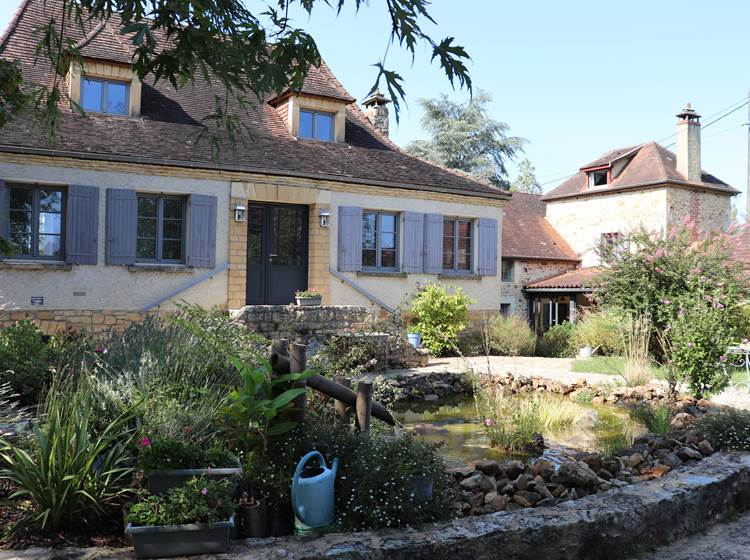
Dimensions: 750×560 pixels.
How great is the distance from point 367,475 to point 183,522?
36.4 inches

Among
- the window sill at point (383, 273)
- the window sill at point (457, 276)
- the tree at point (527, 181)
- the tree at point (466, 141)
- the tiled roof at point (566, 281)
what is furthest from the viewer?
the tree at point (527, 181)

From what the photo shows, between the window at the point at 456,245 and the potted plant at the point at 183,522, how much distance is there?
12638 mm

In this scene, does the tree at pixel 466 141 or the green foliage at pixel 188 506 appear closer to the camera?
the green foliage at pixel 188 506

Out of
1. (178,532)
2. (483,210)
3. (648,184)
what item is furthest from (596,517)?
(648,184)

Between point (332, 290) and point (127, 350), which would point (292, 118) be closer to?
point (332, 290)

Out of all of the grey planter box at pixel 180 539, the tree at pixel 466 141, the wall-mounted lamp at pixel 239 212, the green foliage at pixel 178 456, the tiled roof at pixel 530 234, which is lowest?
the grey planter box at pixel 180 539

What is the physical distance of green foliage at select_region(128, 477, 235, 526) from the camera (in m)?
2.87

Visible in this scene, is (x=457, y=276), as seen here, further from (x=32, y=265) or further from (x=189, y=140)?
(x=32, y=265)

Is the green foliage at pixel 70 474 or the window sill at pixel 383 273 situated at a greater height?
the window sill at pixel 383 273

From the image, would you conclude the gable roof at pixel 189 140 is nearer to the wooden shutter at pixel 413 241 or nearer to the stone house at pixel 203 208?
the stone house at pixel 203 208

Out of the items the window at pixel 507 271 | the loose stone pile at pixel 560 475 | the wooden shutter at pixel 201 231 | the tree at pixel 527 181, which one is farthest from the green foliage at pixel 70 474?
the tree at pixel 527 181

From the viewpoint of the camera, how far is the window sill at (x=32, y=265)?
1081cm

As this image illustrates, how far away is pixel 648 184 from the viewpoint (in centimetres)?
2053

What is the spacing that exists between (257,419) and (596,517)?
6.22 feet
